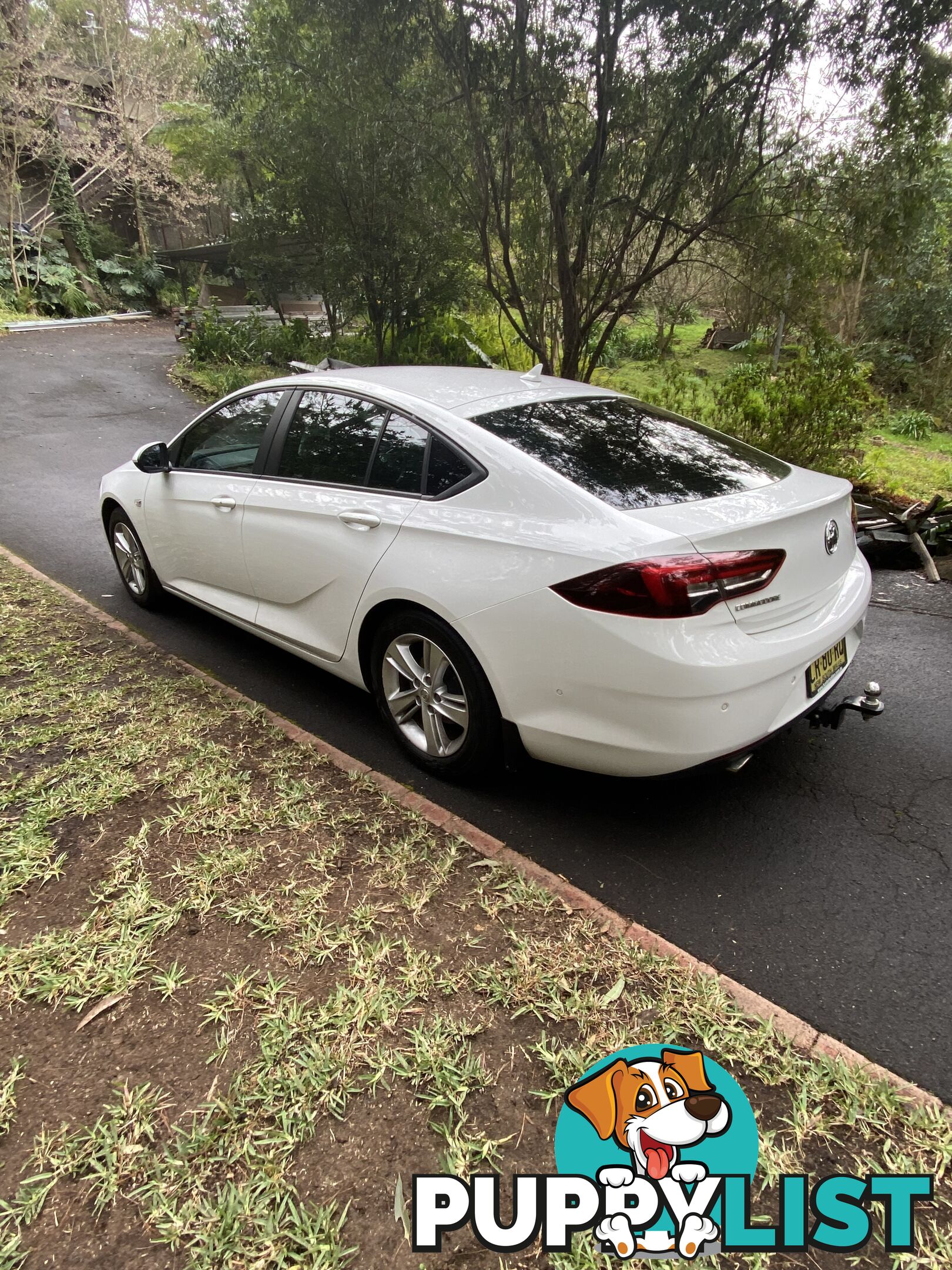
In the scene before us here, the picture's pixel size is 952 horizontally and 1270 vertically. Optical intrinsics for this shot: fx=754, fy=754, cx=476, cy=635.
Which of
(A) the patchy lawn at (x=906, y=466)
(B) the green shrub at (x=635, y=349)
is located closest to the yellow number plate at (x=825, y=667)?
(A) the patchy lawn at (x=906, y=466)

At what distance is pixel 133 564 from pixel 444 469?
292 centimetres

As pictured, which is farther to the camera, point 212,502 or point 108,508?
point 108,508

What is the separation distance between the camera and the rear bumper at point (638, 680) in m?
2.30

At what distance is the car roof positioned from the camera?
312 centimetres

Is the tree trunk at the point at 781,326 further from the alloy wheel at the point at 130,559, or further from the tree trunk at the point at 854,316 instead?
the alloy wheel at the point at 130,559

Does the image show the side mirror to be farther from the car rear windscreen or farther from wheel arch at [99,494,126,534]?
the car rear windscreen

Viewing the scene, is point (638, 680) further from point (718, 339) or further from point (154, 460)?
point (718, 339)

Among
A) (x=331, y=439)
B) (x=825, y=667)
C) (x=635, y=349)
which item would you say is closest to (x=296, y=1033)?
(x=825, y=667)

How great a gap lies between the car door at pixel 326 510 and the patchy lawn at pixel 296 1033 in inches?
33.0

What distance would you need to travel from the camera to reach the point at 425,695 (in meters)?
3.01

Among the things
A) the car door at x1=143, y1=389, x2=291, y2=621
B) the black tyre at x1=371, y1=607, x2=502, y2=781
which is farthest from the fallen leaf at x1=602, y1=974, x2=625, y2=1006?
the car door at x1=143, y1=389, x2=291, y2=621

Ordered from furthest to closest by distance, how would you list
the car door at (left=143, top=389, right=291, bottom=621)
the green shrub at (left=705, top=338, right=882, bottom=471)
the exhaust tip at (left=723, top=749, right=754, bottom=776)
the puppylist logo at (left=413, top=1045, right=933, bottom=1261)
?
the green shrub at (left=705, top=338, right=882, bottom=471) → the car door at (left=143, top=389, right=291, bottom=621) → the exhaust tip at (left=723, top=749, right=754, bottom=776) → the puppylist logo at (left=413, top=1045, right=933, bottom=1261)

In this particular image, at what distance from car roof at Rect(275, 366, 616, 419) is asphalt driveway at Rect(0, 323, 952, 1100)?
151 centimetres

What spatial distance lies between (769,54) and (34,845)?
7.96 m
